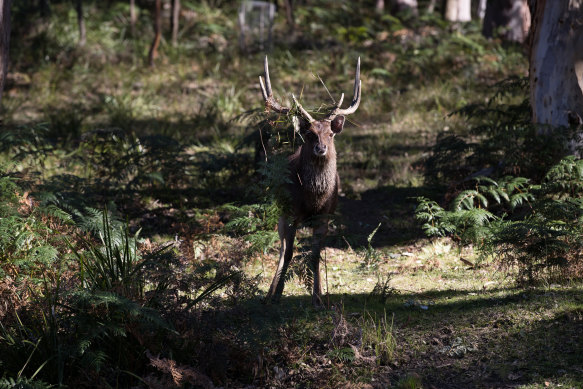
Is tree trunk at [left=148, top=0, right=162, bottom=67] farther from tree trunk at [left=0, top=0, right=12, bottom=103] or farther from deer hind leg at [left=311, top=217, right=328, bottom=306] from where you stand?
deer hind leg at [left=311, top=217, right=328, bottom=306]

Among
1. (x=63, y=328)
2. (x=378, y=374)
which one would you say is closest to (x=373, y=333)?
(x=378, y=374)

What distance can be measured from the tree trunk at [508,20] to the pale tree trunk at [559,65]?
29.4 feet

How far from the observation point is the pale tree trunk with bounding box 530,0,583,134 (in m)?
9.35

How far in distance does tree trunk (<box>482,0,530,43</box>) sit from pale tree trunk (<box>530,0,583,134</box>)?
8.95 metres

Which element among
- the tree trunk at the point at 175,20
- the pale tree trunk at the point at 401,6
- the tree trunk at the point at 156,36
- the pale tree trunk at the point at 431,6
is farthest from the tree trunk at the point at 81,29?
the pale tree trunk at the point at 431,6

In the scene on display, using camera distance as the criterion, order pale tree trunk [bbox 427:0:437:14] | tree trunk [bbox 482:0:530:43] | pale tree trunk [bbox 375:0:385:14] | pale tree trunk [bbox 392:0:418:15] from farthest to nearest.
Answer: pale tree trunk [bbox 427:0:437:14] < pale tree trunk [bbox 375:0:385:14] < pale tree trunk [bbox 392:0:418:15] < tree trunk [bbox 482:0:530:43]

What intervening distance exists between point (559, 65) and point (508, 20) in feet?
32.9

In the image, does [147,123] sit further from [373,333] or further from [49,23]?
[373,333]

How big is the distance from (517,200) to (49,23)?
1586cm

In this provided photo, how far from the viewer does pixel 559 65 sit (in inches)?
373

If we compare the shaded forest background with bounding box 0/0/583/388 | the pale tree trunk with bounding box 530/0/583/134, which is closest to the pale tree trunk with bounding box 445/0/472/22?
the shaded forest background with bounding box 0/0/583/388

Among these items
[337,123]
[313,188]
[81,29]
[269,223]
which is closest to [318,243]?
[269,223]

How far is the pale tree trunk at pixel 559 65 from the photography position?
935 cm

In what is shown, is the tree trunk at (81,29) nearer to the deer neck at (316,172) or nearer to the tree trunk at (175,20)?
the tree trunk at (175,20)
